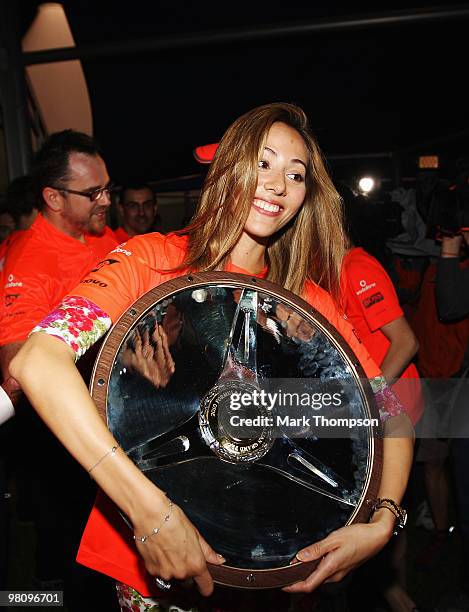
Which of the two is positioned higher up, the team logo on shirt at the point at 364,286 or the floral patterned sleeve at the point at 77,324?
the floral patterned sleeve at the point at 77,324

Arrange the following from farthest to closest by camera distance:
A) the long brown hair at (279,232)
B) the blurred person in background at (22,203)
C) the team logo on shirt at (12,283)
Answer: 1. the blurred person in background at (22,203)
2. the team logo on shirt at (12,283)
3. the long brown hair at (279,232)

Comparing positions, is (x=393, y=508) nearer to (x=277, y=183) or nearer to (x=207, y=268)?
(x=207, y=268)

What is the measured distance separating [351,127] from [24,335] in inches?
157

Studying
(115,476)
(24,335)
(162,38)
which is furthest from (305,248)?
(162,38)

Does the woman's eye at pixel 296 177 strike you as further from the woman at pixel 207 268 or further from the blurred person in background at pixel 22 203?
the blurred person in background at pixel 22 203

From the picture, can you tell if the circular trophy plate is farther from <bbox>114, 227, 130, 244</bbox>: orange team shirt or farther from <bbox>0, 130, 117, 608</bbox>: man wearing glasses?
<bbox>114, 227, 130, 244</bbox>: orange team shirt

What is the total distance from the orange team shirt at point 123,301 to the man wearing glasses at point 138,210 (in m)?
2.77

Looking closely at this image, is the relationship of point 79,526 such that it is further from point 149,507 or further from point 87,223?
point 149,507

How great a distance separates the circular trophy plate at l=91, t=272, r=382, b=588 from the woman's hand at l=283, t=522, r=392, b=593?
0.02m

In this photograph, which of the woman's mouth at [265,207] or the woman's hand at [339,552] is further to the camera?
the woman's mouth at [265,207]

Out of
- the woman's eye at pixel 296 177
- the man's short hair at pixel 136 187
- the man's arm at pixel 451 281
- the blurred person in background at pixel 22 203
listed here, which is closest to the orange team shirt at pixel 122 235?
the man's short hair at pixel 136 187

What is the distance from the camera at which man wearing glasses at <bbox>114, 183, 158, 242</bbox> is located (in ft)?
13.7

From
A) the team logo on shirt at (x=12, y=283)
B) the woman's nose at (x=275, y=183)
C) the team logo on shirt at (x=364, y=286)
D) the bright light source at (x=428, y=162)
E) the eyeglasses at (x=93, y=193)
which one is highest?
the bright light source at (x=428, y=162)

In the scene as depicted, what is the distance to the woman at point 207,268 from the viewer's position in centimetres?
103
